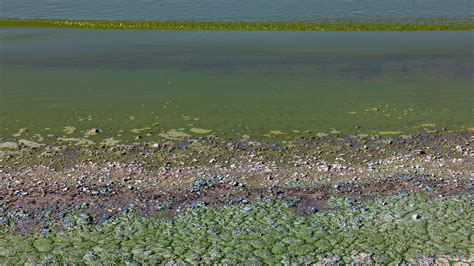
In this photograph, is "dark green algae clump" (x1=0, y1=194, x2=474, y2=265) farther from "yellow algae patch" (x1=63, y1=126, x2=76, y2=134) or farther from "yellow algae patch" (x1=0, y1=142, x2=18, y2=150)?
"yellow algae patch" (x1=63, y1=126, x2=76, y2=134)

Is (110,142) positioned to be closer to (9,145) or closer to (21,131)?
(9,145)

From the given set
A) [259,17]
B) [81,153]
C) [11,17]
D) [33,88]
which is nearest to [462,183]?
[81,153]

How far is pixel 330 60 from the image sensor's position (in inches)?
635

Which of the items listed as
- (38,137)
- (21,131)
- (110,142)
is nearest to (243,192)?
(110,142)

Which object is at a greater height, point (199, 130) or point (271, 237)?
point (199, 130)

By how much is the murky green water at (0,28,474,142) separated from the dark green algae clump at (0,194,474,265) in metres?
3.26

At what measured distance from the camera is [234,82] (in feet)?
47.4

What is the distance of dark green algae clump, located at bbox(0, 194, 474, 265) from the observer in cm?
738

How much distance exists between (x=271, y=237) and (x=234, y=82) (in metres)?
7.07

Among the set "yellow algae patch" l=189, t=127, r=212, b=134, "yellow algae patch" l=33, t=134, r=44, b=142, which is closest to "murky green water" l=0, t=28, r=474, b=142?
"yellow algae patch" l=33, t=134, r=44, b=142

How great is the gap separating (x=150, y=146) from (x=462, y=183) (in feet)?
16.3

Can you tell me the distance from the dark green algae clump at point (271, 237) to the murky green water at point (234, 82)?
3261 millimetres

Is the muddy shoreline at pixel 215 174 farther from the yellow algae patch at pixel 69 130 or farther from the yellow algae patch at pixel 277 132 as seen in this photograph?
the yellow algae patch at pixel 69 130

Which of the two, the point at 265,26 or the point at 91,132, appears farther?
the point at 265,26
